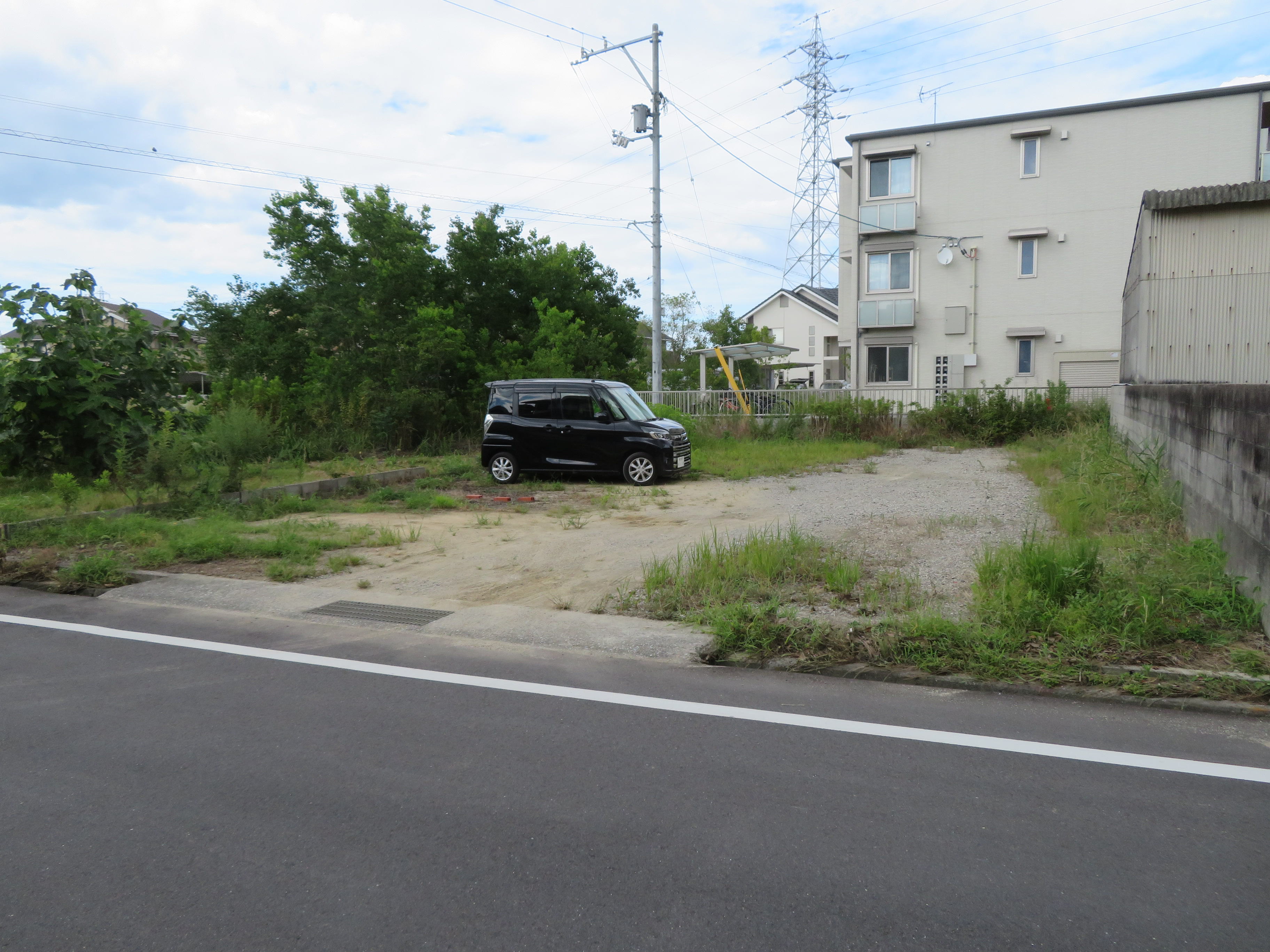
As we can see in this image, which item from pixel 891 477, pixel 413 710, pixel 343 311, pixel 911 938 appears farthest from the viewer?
pixel 343 311

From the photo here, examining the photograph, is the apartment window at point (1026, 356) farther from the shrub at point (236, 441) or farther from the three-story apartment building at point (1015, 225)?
the shrub at point (236, 441)

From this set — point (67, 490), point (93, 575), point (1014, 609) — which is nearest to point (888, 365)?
point (67, 490)

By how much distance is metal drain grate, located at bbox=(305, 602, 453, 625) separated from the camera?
6.35 m

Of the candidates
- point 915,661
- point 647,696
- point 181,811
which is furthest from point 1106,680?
point 181,811

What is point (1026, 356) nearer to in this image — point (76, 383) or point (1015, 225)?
point (1015, 225)

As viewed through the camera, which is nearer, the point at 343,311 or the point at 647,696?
the point at 647,696

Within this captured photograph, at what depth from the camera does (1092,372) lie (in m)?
27.0

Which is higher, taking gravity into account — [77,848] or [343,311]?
[343,311]

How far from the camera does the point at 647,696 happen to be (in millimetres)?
4680

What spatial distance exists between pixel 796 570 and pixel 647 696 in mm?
2755

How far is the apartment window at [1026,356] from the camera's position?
27906 mm

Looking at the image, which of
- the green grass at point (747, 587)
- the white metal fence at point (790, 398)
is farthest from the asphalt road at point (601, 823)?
the white metal fence at point (790, 398)

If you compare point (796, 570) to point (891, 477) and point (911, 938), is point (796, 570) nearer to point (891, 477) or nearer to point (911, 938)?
point (911, 938)

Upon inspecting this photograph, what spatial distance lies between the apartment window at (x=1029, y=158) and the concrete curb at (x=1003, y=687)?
87.4ft
